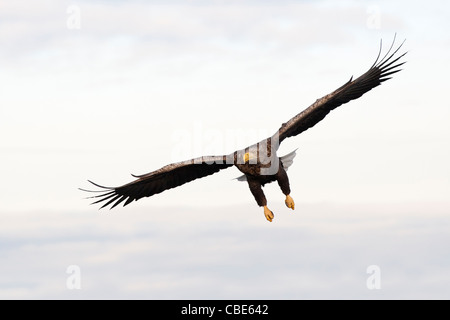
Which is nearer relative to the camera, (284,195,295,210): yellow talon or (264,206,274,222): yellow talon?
(264,206,274,222): yellow talon

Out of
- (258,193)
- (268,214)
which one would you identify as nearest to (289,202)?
(268,214)

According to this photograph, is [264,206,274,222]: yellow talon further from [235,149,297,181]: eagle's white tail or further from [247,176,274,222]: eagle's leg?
[235,149,297,181]: eagle's white tail

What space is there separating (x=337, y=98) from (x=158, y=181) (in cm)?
369

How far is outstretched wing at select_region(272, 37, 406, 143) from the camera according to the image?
59.6 feet

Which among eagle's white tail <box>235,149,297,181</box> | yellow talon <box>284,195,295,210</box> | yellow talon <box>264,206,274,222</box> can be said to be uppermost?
eagle's white tail <box>235,149,297,181</box>

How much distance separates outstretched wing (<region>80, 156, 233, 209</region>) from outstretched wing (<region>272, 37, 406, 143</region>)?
1.51m

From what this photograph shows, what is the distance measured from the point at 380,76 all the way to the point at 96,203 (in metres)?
5.74

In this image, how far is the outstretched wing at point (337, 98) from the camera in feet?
59.6

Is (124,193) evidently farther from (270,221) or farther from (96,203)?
(270,221)

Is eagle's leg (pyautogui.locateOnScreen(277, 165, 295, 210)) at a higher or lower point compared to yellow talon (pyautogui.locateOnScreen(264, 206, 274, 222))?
higher

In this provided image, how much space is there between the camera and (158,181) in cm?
1959

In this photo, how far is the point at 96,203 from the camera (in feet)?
65.0

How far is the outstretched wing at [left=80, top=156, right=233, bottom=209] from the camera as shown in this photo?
1936 centimetres

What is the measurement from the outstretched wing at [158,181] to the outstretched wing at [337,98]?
4.96 ft
